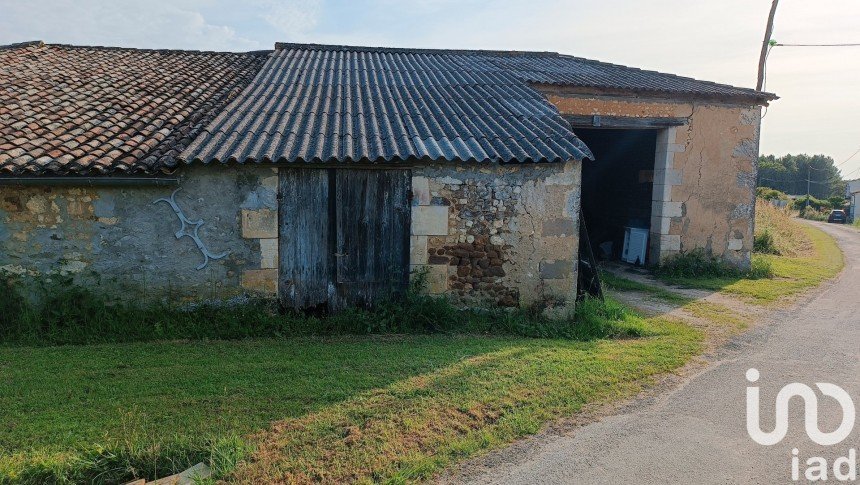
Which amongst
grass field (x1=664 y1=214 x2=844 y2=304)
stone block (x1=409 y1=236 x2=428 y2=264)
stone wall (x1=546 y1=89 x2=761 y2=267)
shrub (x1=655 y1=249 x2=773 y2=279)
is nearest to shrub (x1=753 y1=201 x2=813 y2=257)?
grass field (x1=664 y1=214 x2=844 y2=304)

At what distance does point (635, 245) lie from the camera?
40.6 feet

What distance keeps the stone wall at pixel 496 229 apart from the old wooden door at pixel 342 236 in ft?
0.98

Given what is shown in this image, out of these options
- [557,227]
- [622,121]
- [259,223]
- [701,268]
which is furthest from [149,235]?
[701,268]

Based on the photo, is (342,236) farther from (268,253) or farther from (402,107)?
(402,107)

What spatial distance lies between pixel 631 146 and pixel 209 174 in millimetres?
10540

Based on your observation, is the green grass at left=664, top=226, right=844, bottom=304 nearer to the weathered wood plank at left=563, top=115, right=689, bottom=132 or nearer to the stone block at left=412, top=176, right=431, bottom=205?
the weathered wood plank at left=563, top=115, right=689, bottom=132

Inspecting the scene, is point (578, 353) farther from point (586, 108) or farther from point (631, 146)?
point (631, 146)

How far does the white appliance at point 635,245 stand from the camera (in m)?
12.1

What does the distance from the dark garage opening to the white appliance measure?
0.02 meters

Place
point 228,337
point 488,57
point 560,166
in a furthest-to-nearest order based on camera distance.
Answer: point 488,57
point 560,166
point 228,337

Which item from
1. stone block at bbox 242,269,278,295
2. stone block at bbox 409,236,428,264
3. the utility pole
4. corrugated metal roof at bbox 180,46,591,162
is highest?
the utility pole

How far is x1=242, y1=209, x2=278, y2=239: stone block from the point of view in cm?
673

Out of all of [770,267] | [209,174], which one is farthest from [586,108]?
[209,174]

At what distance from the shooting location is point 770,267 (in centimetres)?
1170
